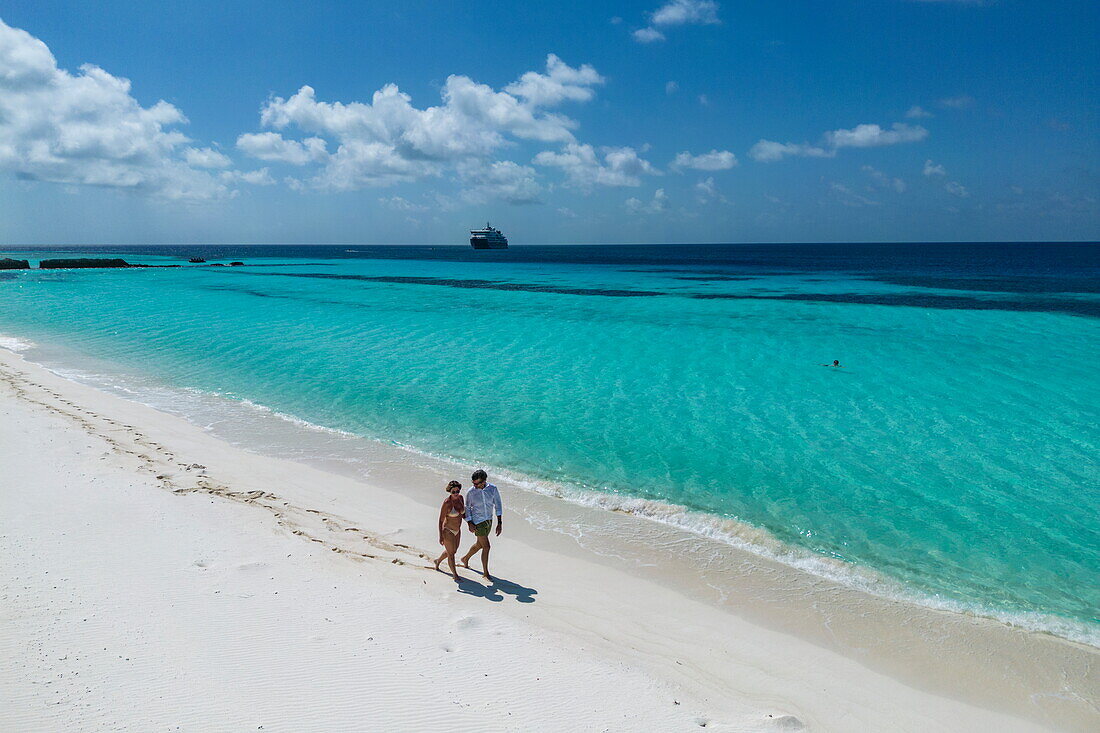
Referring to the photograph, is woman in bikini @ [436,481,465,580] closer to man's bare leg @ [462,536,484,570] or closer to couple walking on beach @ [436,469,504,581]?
couple walking on beach @ [436,469,504,581]

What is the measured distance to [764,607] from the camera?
7.49 m

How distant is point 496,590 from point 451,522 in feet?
3.45

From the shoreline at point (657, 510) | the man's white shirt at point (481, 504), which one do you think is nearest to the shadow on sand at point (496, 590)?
the man's white shirt at point (481, 504)

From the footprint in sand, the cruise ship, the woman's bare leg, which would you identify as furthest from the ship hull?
the footprint in sand

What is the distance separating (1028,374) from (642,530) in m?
18.1

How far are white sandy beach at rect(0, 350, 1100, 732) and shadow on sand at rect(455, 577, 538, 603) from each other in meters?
0.03

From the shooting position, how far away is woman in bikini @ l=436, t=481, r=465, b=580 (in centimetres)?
762

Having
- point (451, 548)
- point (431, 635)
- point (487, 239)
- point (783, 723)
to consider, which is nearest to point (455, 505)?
point (451, 548)

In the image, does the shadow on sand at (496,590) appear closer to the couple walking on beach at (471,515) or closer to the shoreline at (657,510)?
the couple walking on beach at (471,515)

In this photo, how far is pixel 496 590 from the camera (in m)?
7.55

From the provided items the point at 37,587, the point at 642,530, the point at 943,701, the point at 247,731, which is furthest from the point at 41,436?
the point at 943,701

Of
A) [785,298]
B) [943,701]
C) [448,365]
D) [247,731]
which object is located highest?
[785,298]

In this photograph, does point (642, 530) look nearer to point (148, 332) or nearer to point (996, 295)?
point (148, 332)

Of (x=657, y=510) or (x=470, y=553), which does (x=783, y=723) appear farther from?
(x=657, y=510)
